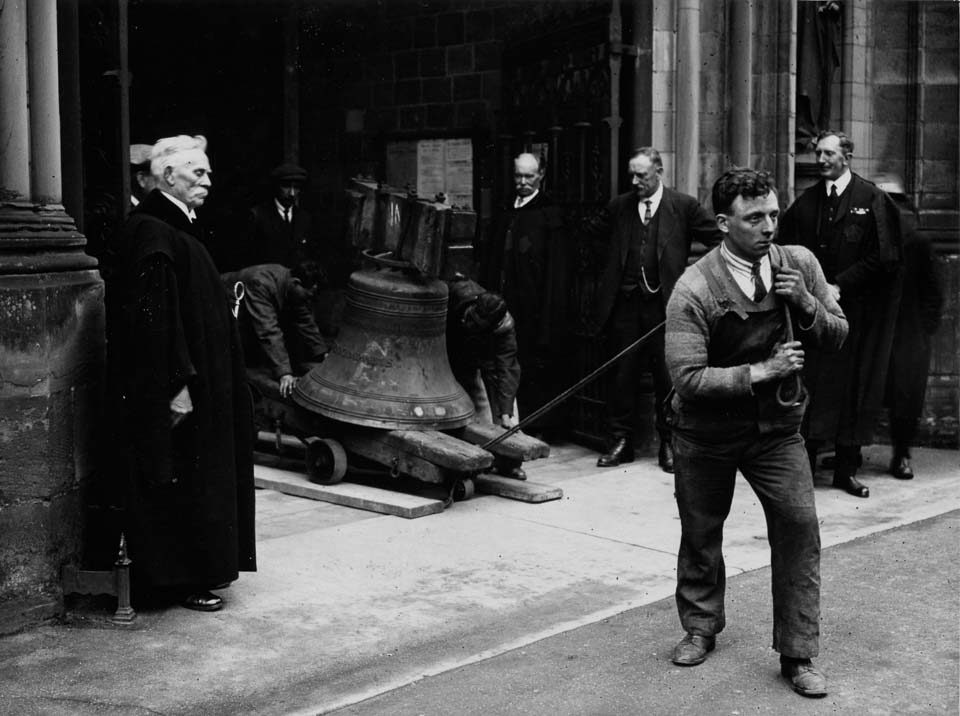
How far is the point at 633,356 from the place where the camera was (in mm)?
9258

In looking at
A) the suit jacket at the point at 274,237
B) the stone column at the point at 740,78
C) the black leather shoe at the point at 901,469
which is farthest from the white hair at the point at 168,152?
the black leather shoe at the point at 901,469

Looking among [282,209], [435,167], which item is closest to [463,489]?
[282,209]

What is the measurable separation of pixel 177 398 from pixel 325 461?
8.38ft

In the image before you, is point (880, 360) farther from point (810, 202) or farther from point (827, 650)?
point (827, 650)

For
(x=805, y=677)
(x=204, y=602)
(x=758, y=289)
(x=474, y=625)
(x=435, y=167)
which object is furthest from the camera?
(x=435, y=167)

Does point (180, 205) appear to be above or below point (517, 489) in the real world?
above

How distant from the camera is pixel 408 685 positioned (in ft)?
16.2

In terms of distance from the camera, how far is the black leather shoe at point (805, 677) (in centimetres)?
483

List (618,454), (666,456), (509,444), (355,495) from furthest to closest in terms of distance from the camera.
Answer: (618,454)
(666,456)
(509,444)
(355,495)

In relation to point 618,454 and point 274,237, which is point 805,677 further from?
point 274,237

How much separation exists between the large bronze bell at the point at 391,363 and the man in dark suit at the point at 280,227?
266cm

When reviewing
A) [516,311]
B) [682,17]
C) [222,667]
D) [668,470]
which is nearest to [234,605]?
[222,667]

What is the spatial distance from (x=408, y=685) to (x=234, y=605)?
128cm

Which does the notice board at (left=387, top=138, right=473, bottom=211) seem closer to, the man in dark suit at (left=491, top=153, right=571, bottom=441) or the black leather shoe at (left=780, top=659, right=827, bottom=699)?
the man in dark suit at (left=491, top=153, right=571, bottom=441)
